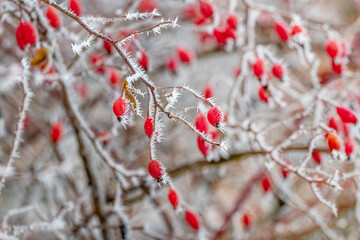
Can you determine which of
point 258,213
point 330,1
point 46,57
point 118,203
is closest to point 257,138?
point 118,203

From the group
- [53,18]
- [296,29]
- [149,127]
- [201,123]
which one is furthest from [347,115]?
[53,18]

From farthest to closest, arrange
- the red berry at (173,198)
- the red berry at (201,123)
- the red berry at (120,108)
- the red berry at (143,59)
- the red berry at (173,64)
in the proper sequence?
the red berry at (173,64)
the red berry at (143,59)
the red berry at (173,198)
the red berry at (201,123)
the red berry at (120,108)

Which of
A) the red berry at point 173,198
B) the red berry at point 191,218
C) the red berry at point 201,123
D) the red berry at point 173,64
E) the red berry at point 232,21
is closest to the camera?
the red berry at point 201,123

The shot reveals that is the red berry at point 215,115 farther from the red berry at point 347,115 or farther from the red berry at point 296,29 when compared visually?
the red berry at point 296,29

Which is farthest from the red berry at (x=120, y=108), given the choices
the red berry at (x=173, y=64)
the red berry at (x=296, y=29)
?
the red berry at (x=173, y=64)

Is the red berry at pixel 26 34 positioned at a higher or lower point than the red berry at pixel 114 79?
lower

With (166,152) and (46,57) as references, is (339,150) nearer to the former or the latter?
(46,57)

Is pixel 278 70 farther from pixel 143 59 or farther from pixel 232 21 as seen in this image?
pixel 143 59
